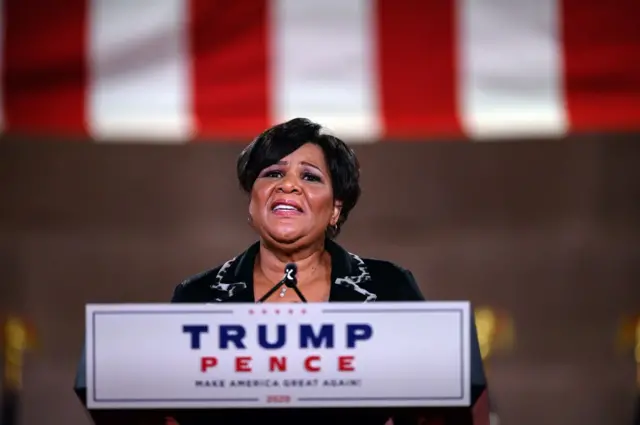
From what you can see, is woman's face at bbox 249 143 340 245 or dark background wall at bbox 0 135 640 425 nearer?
woman's face at bbox 249 143 340 245

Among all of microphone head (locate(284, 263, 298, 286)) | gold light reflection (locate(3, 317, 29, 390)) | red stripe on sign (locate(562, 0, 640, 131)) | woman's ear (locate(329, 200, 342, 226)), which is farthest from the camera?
gold light reflection (locate(3, 317, 29, 390))

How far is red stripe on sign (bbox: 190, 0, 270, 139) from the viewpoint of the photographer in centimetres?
290

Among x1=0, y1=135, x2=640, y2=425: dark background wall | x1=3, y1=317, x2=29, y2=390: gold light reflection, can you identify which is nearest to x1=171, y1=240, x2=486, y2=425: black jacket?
x1=0, y1=135, x2=640, y2=425: dark background wall

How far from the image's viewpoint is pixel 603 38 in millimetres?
2869

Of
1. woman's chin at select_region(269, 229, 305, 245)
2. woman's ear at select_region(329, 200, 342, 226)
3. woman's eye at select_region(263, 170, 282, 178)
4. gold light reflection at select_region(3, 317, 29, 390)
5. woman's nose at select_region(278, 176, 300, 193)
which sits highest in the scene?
woman's eye at select_region(263, 170, 282, 178)

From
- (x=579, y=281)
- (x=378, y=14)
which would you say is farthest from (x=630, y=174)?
(x=378, y=14)

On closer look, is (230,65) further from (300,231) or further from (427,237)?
(300,231)

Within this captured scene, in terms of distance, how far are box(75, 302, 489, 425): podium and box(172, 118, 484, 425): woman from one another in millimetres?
196

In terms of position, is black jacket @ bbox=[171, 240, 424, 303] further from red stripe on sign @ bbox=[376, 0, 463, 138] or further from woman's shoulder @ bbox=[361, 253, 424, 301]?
red stripe on sign @ bbox=[376, 0, 463, 138]

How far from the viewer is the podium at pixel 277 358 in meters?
1.23

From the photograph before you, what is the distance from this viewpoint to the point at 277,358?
1234mm

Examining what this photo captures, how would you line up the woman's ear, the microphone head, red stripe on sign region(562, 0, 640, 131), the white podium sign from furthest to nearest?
red stripe on sign region(562, 0, 640, 131), the woman's ear, the microphone head, the white podium sign

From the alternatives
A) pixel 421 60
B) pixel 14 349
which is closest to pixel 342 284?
pixel 421 60

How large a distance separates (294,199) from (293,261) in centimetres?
9
